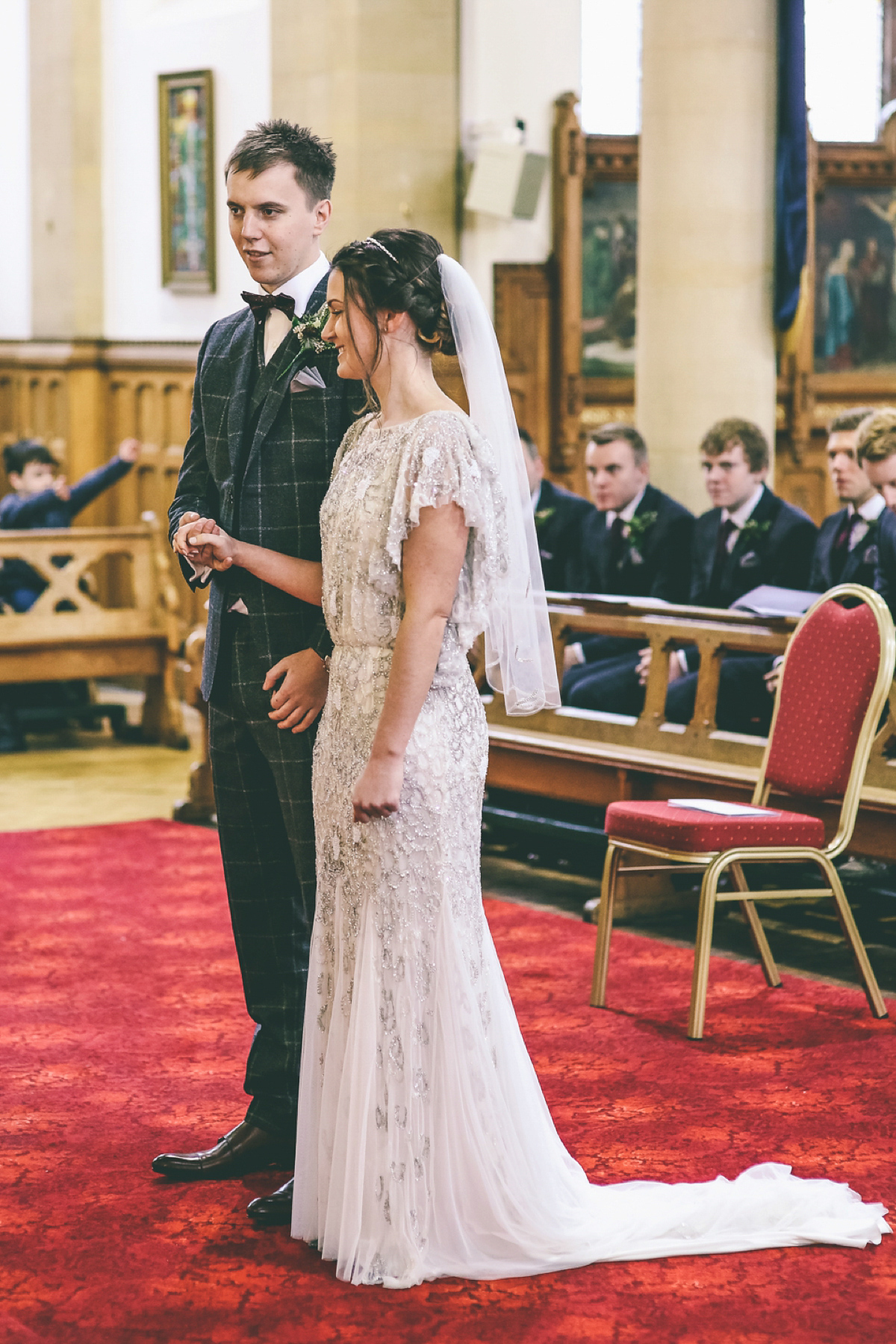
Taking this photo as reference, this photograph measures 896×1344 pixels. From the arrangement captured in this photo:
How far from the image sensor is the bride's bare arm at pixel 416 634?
2975 millimetres

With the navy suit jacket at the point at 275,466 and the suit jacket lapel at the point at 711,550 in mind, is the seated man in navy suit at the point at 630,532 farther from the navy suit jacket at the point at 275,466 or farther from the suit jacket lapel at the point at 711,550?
the navy suit jacket at the point at 275,466

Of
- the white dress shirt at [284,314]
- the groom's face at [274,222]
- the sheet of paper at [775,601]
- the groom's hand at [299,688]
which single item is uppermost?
the groom's face at [274,222]

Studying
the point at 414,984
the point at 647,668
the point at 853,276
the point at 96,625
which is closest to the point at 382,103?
the point at 96,625

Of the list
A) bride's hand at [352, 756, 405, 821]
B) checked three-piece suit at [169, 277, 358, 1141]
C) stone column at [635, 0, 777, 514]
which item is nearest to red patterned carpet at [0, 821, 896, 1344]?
checked three-piece suit at [169, 277, 358, 1141]

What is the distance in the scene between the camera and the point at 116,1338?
287 centimetres

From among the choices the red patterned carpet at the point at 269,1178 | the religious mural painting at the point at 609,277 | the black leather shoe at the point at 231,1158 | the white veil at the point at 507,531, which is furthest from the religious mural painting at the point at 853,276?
the black leather shoe at the point at 231,1158

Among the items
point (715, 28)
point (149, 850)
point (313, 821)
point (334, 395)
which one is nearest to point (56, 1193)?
point (313, 821)

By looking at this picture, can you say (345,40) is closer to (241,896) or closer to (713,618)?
(713,618)

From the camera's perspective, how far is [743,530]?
6270 mm

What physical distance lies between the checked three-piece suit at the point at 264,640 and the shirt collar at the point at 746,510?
10.3 ft

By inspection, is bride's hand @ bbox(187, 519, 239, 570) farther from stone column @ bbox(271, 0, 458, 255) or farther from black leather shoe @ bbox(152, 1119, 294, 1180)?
stone column @ bbox(271, 0, 458, 255)

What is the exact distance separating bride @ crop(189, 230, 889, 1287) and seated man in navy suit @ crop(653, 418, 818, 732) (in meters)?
3.04

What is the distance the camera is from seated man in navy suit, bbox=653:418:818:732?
6227mm

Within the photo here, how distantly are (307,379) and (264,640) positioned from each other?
1.52 ft
